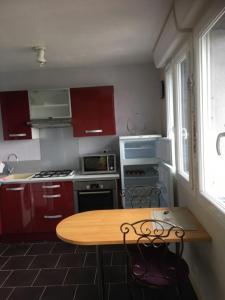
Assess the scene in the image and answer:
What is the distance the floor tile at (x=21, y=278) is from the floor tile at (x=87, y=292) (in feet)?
1.77

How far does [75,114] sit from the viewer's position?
3.60m

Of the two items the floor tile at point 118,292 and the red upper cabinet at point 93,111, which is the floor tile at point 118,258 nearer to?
the floor tile at point 118,292

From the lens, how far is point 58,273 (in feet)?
9.01

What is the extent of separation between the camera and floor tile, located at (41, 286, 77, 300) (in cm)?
235

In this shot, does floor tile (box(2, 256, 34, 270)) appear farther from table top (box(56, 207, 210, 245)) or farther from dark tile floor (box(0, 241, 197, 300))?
table top (box(56, 207, 210, 245))

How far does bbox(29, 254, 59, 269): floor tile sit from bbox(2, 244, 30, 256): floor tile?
0.29 metres

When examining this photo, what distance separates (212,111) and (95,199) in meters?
2.06

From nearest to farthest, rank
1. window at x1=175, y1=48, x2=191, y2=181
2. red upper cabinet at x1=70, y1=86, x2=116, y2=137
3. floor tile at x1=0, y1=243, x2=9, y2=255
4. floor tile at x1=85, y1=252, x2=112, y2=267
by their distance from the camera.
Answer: window at x1=175, y1=48, x2=191, y2=181, floor tile at x1=85, y1=252, x2=112, y2=267, floor tile at x1=0, y1=243, x2=9, y2=255, red upper cabinet at x1=70, y1=86, x2=116, y2=137

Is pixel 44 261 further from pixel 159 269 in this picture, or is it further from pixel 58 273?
pixel 159 269

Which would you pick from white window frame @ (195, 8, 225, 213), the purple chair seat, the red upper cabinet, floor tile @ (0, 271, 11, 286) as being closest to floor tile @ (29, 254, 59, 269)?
floor tile @ (0, 271, 11, 286)

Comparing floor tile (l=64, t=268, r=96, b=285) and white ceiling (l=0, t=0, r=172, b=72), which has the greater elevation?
white ceiling (l=0, t=0, r=172, b=72)

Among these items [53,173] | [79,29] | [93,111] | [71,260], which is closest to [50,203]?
[53,173]

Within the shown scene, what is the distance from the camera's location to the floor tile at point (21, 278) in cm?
260

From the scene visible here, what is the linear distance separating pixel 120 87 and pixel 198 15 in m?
2.22
